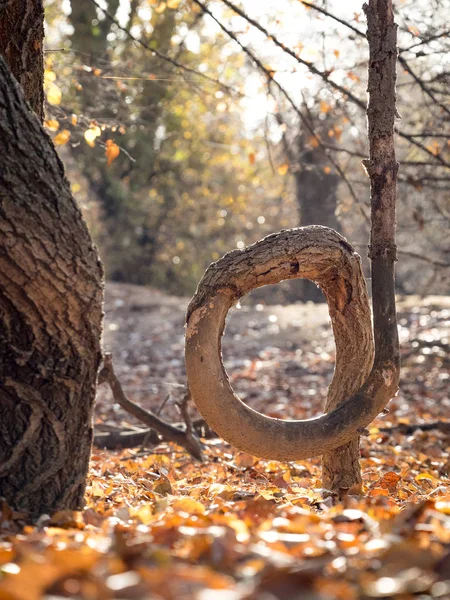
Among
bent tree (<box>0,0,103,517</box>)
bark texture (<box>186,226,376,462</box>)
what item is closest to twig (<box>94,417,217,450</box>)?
bark texture (<box>186,226,376,462</box>)

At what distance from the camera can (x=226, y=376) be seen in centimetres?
312

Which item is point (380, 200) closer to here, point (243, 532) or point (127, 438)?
point (243, 532)

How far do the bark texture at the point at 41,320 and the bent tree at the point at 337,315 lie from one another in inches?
19.5

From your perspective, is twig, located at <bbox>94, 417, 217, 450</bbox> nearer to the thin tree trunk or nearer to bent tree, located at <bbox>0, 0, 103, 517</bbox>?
the thin tree trunk

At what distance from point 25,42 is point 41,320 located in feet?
4.54

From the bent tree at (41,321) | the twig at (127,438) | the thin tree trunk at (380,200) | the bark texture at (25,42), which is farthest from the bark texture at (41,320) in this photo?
the twig at (127,438)

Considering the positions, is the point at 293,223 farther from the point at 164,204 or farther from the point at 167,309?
the point at 167,309

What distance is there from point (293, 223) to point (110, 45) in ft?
21.4

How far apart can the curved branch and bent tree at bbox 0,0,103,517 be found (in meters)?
0.46

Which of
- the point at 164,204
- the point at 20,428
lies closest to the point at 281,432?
the point at 20,428

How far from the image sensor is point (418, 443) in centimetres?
555

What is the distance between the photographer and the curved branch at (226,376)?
3.05 metres

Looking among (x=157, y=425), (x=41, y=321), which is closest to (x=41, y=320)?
(x=41, y=321)

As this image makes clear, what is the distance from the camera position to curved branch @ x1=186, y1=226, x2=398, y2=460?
3.05 meters
